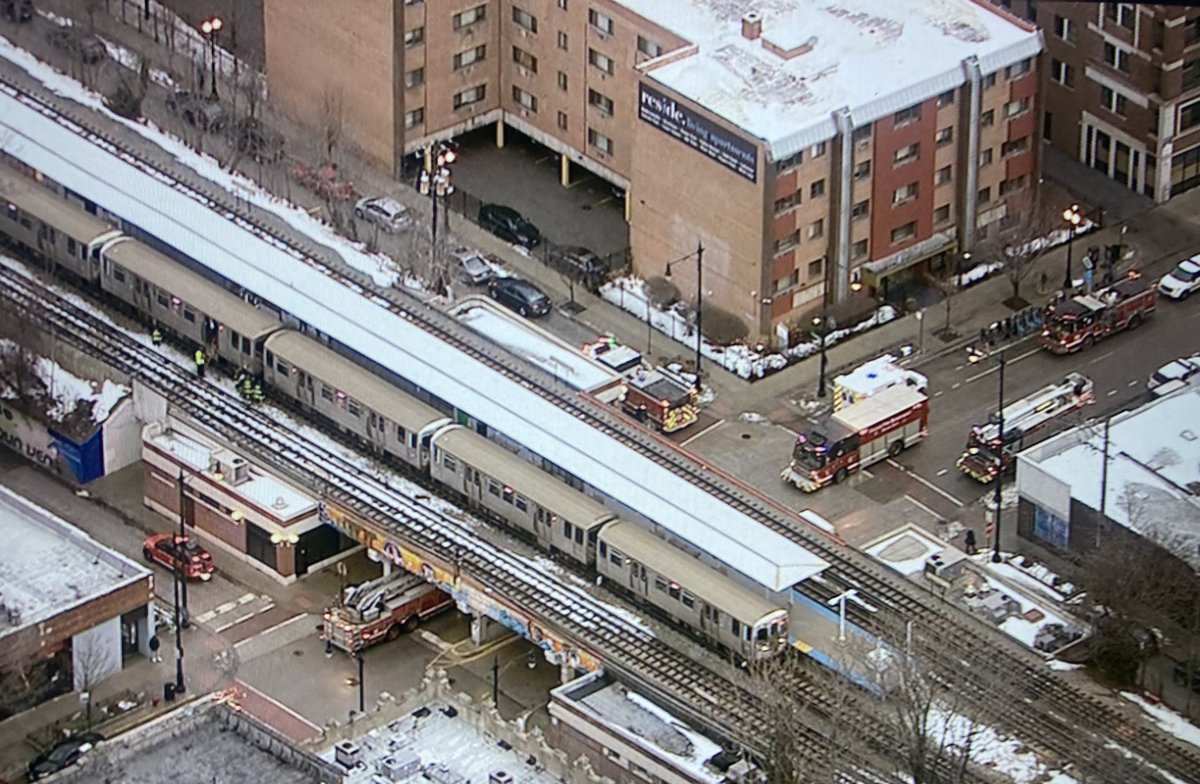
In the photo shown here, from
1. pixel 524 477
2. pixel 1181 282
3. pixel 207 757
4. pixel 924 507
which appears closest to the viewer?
pixel 207 757

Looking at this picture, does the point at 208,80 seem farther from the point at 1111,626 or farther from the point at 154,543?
the point at 1111,626

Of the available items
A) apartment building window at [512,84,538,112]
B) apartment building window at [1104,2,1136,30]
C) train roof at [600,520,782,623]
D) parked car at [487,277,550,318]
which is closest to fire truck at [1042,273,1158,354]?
apartment building window at [1104,2,1136,30]

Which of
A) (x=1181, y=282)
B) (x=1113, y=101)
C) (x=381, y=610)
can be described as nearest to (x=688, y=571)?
(x=381, y=610)

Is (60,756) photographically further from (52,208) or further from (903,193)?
(903,193)

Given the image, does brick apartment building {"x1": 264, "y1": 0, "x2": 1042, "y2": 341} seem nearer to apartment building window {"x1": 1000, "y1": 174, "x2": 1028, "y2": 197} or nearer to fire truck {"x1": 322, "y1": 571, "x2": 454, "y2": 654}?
apartment building window {"x1": 1000, "y1": 174, "x2": 1028, "y2": 197}

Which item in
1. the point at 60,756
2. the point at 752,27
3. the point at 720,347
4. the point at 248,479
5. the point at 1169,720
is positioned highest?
the point at 752,27

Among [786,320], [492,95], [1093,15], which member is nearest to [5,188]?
[492,95]
